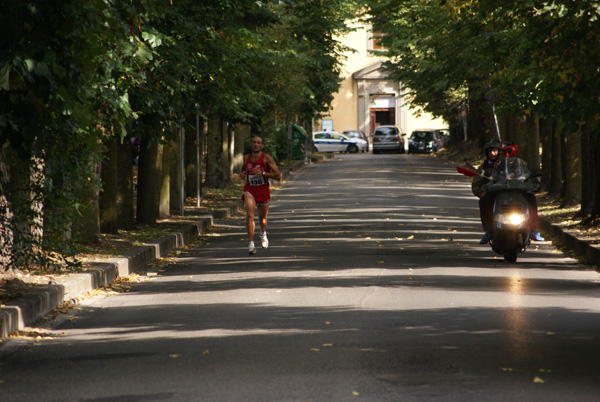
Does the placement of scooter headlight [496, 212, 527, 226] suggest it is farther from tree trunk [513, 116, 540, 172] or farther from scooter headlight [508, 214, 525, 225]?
tree trunk [513, 116, 540, 172]

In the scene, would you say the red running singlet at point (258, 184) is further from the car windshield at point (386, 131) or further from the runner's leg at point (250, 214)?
the car windshield at point (386, 131)

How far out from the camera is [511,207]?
46.3 ft

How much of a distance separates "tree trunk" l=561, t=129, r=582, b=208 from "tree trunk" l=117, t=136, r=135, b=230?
31.4 ft

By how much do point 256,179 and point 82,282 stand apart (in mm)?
5023

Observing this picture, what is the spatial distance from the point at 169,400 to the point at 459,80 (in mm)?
22883

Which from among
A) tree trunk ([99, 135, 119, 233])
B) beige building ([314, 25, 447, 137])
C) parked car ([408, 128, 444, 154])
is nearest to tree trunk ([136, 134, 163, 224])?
tree trunk ([99, 135, 119, 233])

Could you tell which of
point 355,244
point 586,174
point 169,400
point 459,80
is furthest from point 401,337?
point 459,80

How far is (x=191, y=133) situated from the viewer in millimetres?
25688

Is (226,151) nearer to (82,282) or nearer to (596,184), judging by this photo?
(596,184)

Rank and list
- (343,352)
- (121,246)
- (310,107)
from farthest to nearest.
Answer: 1. (310,107)
2. (121,246)
3. (343,352)

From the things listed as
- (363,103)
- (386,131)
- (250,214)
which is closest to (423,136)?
(386,131)

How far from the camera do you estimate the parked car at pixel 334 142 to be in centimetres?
6931

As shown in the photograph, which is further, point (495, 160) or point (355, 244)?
point (355, 244)

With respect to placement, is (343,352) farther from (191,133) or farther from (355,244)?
(191,133)
